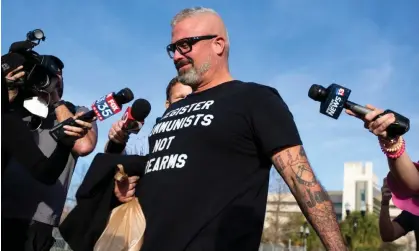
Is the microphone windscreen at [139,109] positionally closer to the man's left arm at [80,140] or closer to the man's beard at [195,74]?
the man's beard at [195,74]

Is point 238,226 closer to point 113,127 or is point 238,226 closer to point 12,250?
point 113,127

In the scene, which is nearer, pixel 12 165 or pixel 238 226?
pixel 238 226

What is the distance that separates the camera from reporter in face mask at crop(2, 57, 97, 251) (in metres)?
3.56

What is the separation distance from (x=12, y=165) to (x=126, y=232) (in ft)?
4.55

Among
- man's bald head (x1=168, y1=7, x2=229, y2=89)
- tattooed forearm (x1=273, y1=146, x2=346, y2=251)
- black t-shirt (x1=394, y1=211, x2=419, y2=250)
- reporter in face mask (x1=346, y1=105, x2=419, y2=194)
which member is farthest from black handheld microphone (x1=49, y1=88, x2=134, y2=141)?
black t-shirt (x1=394, y1=211, x2=419, y2=250)

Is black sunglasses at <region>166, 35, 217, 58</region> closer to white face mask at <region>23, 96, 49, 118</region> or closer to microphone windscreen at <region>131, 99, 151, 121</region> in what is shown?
microphone windscreen at <region>131, 99, 151, 121</region>

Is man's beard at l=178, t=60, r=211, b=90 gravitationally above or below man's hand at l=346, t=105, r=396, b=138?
above

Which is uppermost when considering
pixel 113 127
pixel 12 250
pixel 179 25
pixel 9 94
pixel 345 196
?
pixel 345 196

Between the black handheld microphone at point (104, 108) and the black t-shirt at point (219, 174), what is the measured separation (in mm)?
485

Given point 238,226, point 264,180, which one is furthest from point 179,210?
point 264,180

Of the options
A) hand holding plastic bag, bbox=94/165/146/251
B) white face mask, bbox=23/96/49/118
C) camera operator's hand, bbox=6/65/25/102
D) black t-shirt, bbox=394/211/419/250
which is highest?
camera operator's hand, bbox=6/65/25/102

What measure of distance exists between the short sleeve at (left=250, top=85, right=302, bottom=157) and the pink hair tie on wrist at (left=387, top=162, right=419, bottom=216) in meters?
1.52

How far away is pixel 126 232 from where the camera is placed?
268cm

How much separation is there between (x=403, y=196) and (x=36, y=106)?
8.54 feet
